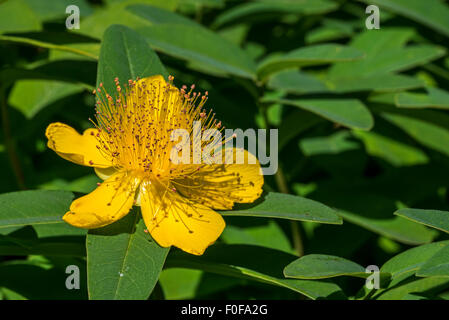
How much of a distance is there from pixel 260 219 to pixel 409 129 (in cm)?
64

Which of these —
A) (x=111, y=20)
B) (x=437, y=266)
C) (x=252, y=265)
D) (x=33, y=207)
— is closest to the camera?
(x=437, y=266)

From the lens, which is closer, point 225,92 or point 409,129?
point 409,129

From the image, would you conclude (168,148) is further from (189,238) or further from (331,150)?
(331,150)

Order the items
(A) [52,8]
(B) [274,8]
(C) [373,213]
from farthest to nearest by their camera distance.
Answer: (A) [52,8] → (B) [274,8] → (C) [373,213]

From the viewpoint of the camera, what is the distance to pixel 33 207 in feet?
4.20

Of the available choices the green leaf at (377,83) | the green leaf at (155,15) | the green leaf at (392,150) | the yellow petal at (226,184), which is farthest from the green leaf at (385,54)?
the yellow petal at (226,184)

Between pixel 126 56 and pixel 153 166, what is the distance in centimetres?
32

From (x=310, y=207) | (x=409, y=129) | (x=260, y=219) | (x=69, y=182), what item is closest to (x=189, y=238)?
(x=310, y=207)

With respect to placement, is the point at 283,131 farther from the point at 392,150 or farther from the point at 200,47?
the point at 392,150

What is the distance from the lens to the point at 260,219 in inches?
74.5

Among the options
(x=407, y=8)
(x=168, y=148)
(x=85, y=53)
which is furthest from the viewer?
(x=407, y=8)

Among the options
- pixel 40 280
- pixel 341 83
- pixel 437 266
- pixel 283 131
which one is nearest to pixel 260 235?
pixel 283 131

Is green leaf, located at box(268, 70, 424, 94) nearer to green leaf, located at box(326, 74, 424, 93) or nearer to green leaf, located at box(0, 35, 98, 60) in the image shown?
green leaf, located at box(326, 74, 424, 93)

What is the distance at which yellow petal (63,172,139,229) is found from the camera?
122 cm
